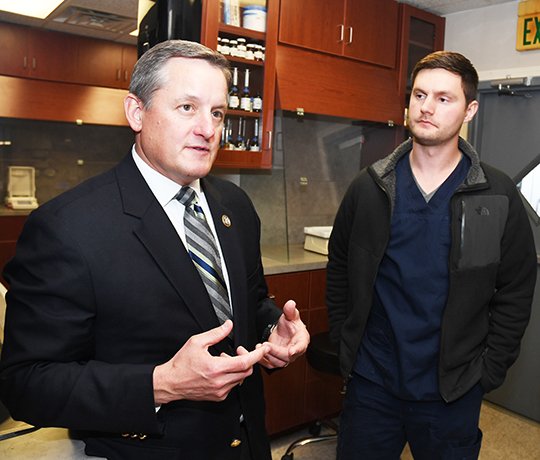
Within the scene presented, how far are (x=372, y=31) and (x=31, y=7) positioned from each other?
237cm

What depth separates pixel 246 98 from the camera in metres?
2.75

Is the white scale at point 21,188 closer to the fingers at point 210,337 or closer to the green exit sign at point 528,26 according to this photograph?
the fingers at point 210,337

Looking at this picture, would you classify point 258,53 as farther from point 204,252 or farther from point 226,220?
point 204,252

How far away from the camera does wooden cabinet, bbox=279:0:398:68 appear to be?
285 centimetres

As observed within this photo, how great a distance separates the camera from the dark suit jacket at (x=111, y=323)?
91cm

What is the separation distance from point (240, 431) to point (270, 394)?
1.51m

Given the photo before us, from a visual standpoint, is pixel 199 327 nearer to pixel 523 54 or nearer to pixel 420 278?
pixel 420 278

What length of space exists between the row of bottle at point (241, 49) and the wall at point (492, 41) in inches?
65.3

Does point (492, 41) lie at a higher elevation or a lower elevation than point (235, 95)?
higher

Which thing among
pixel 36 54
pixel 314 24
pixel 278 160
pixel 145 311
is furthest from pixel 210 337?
pixel 36 54

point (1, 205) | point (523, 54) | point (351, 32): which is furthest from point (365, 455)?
point (1, 205)

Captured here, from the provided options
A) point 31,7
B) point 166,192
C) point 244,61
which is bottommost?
point 166,192

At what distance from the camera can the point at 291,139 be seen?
3.29m

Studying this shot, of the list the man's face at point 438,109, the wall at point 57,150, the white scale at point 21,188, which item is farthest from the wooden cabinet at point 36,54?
the man's face at point 438,109
